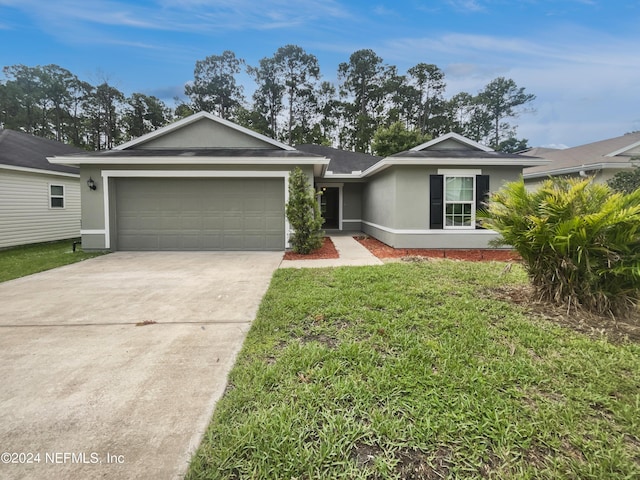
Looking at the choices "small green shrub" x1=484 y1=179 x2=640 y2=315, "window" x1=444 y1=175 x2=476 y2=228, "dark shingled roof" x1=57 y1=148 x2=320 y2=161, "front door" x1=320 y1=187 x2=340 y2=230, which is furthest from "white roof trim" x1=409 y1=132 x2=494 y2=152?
"small green shrub" x1=484 y1=179 x2=640 y2=315

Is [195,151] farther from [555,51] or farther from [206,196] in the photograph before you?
[555,51]

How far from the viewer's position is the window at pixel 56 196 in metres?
12.8

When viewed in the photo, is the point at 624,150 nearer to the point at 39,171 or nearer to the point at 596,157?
the point at 596,157

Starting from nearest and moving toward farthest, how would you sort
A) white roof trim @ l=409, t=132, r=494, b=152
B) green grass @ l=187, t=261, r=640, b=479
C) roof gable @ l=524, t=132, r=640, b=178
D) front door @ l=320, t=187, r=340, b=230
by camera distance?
green grass @ l=187, t=261, r=640, b=479, white roof trim @ l=409, t=132, r=494, b=152, roof gable @ l=524, t=132, r=640, b=178, front door @ l=320, t=187, r=340, b=230

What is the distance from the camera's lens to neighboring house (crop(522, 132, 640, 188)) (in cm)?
1206

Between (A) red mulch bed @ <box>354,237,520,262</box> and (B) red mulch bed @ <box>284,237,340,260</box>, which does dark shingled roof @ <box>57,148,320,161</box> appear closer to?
(B) red mulch bed @ <box>284,237,340,260</box>

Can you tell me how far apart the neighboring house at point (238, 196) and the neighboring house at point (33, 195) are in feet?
10.7

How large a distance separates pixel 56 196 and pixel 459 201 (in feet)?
49.7

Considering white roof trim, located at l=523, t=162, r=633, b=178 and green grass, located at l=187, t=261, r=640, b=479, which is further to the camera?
white roof trim, located at l=523, t=162, r=633, b=178

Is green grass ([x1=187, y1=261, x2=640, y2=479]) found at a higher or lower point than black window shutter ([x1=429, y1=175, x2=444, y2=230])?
lower

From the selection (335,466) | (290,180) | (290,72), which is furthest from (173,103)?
(335,466)

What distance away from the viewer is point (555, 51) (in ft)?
36.0

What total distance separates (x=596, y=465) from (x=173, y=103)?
39.5 m

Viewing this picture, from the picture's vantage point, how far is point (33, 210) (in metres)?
Answer: 12.0
